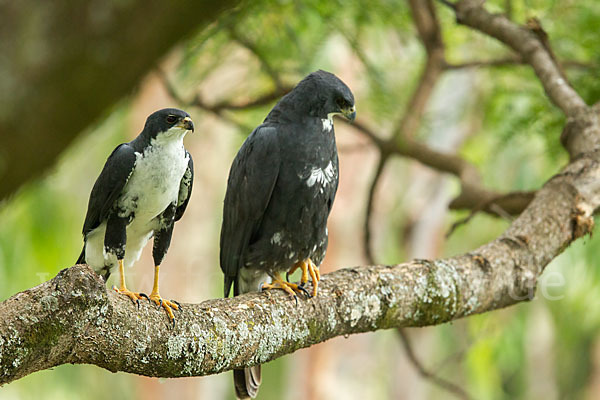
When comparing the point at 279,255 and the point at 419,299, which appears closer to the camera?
the point at 419,299

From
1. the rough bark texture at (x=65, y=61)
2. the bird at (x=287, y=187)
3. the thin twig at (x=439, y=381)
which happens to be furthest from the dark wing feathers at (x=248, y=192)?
the rough bark texture at (x=65, y=61)

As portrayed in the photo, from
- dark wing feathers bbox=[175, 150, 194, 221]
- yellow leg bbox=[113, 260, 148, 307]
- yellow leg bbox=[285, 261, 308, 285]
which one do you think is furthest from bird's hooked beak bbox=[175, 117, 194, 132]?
yellow leg bbox=[285, 261, 308, 285]

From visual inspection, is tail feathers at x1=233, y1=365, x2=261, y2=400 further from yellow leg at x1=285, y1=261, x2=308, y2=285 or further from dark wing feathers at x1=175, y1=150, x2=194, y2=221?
dark wing feathers at x1=175, y1=150, x2=194, y2=221

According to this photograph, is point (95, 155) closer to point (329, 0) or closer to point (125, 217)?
point (329, 0)

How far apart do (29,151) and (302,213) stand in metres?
2.49

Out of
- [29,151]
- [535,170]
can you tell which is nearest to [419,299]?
[29,151]

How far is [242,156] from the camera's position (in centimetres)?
343

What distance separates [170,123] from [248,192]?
2.52 feet

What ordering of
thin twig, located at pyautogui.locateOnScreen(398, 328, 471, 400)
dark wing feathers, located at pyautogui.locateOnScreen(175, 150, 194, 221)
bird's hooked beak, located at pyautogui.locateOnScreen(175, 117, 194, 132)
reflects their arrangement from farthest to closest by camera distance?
thin twig, located at pyautogui.locateOnScreen(398, 328, 471, 400)
dark wing feathers, located at pyautogui.locateOnScreen(175, 150, 194, 221)
bird's hooked beak, located at pyautogui.locateOnScreen(175, 117, 194, 132)

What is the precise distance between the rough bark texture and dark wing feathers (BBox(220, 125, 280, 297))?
92.8 inches

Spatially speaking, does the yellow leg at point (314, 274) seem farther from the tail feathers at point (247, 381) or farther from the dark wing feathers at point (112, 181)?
the dark wing feathers at point (112, 181)

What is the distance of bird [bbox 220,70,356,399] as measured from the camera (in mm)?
3297

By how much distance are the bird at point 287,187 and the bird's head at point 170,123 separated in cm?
71

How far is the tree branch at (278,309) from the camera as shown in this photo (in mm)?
1977
